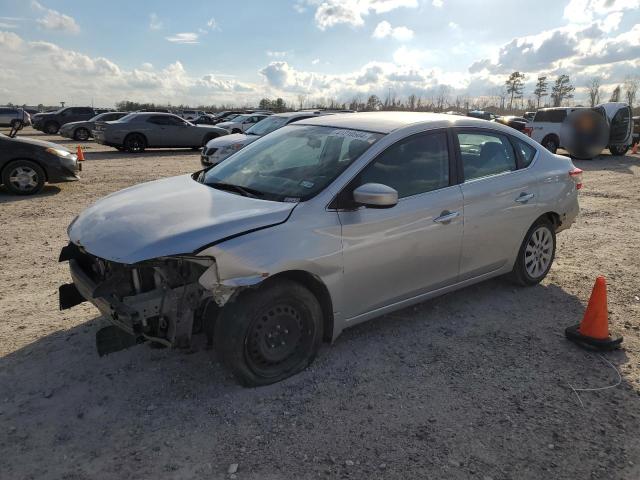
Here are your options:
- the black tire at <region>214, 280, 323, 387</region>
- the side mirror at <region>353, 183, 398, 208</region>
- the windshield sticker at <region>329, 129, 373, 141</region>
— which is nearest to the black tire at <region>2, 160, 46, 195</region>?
the windshield sticker at <region>329, 129, 373, 141</region>

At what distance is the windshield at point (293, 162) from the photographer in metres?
3.67

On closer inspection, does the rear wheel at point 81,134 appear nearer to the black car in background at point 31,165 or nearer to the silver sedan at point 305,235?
the black car in background at point 31,165

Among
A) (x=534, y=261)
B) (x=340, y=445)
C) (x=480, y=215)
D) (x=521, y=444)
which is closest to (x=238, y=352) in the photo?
(x=340, y=445)

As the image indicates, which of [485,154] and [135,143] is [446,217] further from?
→ [135,143]

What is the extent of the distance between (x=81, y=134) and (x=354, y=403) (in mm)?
26192

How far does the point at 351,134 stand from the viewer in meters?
4.07

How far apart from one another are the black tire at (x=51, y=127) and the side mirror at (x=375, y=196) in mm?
31584

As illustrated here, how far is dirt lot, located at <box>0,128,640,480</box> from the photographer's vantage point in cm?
274

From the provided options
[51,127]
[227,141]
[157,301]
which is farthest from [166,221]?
[51,127]

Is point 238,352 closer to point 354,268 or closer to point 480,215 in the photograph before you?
point 354,268

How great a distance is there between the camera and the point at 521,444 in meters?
2.92

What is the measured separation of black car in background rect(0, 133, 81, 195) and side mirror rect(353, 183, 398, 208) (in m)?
8.36

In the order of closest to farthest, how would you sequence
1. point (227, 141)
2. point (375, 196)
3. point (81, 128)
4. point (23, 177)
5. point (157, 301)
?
point (157, 301), point (375, 196), point (23, 177), point (227, 141), point (81, 128)

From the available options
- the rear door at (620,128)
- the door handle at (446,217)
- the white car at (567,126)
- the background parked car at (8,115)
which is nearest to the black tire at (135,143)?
the white car at (567,126)
